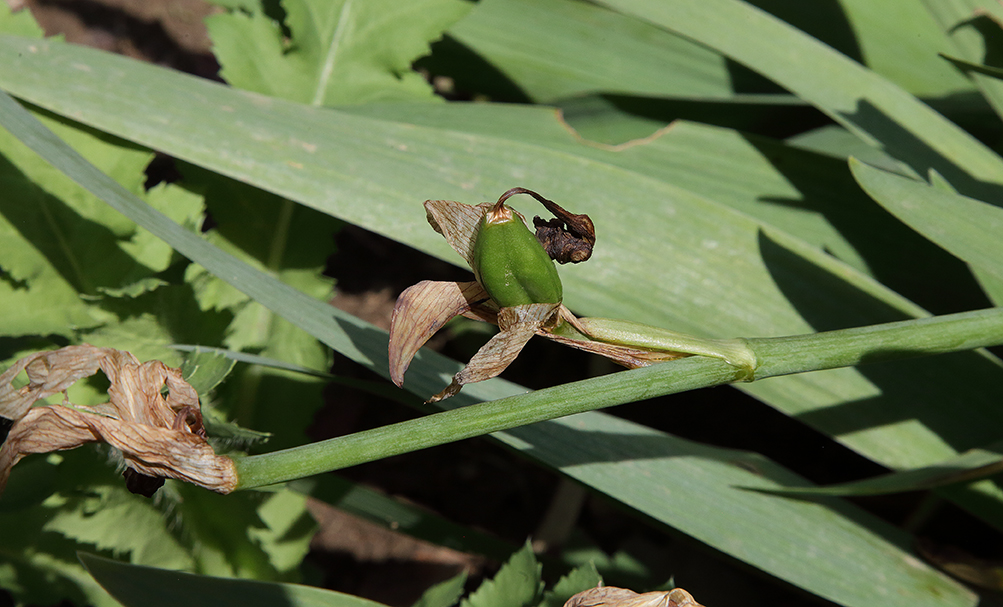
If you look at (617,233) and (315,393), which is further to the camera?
(315,393)

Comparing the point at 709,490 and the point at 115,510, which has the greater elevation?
the point at 709,490

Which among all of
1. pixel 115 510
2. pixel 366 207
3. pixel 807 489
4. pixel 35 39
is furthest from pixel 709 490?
pixel 35 39

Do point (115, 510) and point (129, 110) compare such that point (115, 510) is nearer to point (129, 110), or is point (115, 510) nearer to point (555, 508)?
point (129, 110)

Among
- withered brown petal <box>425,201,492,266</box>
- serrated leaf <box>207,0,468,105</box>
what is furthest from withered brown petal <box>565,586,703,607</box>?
serrated leaf <box>207,0,468,105</box>

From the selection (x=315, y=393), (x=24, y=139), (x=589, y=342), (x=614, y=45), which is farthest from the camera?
(x=614, y=45)

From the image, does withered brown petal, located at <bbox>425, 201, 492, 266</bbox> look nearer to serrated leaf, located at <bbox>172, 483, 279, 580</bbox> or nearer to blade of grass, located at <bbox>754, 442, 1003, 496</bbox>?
blade of grass, located at <bbox>754, 442, 1003, 496</bbox>

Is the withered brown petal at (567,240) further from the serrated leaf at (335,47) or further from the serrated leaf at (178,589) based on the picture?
the serrated leaf at (335,47)

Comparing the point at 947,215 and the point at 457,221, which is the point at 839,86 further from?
the point at 457,221
